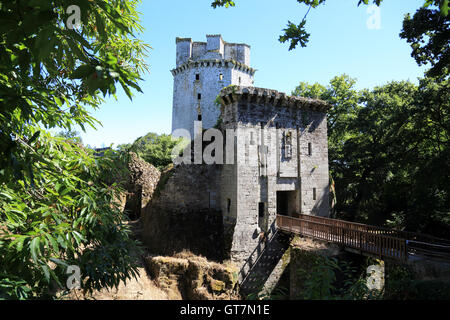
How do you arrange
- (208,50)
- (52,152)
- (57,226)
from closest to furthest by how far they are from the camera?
(57,226)
(52,152)
(208,50)

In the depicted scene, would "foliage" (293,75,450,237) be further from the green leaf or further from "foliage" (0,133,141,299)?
the green leaf

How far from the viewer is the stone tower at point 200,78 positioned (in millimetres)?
31031

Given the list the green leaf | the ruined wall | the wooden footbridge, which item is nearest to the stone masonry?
the ruined wall

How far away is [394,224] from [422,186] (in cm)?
396

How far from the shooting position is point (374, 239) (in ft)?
28.6

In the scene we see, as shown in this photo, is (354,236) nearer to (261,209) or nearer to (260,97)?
(261,209)

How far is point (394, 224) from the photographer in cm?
1466

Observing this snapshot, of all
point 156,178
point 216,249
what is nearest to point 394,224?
point 216,249

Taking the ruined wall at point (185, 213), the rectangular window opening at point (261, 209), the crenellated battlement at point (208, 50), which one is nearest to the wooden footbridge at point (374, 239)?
the rectangular window opening at point (261, 209)

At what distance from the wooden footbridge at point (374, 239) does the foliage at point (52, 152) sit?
8.19 m

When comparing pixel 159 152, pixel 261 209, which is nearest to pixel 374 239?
pixel 261 209

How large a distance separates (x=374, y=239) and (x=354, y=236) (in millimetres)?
763

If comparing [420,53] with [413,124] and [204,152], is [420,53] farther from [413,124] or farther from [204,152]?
[204,152]

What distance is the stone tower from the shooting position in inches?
1222
